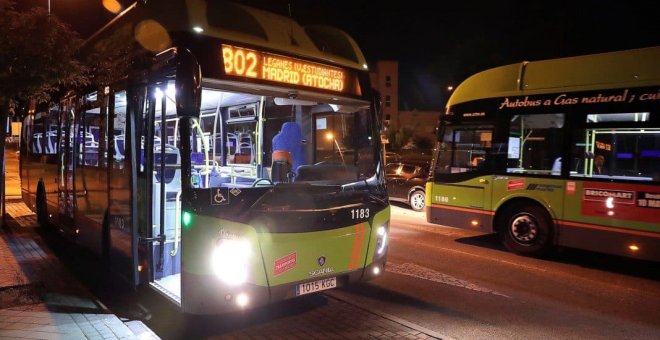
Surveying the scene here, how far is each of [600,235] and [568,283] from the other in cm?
125

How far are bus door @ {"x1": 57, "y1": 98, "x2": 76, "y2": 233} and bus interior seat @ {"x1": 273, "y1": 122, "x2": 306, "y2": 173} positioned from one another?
12.3ft

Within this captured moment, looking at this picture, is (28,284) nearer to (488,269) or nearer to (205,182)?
(205,182)

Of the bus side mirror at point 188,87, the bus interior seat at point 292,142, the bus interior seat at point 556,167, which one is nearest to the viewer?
the bus side mirror at point 188,87

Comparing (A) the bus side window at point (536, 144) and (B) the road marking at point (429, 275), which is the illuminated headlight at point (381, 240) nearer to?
(B) the road marking at point (429, 275)

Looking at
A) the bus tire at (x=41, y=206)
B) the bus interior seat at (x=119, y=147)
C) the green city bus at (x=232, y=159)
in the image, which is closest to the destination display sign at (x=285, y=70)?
the green city bus at (x=232, y=159)

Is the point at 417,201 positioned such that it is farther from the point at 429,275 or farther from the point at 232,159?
the point at 232,159

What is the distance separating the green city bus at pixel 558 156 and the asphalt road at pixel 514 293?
599 millimetres

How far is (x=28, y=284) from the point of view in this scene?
615 cm

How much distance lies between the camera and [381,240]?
5.65 m

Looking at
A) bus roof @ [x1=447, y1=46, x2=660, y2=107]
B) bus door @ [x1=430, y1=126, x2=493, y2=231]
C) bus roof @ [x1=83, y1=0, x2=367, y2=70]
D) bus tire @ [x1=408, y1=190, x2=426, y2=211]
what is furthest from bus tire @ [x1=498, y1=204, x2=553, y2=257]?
bus tire @ [x1=408, y1=190, x2=426, y2=211]

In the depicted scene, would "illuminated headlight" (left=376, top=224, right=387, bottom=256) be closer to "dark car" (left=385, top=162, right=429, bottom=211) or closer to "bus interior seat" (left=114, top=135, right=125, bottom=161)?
"bus interior seat" (left=114, top=135, right=125, bottom=161)

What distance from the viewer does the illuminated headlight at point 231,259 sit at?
177 inches

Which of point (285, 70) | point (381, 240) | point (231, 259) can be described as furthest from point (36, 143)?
point (381, 240)

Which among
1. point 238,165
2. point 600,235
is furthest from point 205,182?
point 600,235
